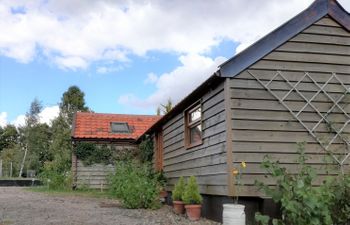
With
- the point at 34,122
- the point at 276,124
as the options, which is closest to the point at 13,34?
the point at 276,124

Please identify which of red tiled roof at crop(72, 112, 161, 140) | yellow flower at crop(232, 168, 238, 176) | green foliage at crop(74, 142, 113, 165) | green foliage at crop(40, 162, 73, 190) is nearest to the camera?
yellow flower at crop(232, 168, 238, 176)

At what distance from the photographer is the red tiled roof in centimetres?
2069

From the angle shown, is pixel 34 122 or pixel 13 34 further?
pixel 34 122

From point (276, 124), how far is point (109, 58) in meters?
11.9

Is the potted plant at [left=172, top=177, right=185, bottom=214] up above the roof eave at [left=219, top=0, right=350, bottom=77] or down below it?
below

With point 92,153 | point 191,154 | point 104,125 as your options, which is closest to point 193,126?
point 191,154

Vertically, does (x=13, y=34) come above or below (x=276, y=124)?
above

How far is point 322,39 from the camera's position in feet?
29.8

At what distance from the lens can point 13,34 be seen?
14289mm

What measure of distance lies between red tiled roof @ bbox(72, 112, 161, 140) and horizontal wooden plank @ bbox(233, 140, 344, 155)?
13.1m

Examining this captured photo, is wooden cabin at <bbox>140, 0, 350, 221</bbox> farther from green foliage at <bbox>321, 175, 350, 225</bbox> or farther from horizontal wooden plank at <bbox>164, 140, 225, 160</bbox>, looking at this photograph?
green foliage at <bbox>321, 175, 350, 225</bbox>

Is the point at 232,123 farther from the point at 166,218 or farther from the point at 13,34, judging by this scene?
the point at 13,34

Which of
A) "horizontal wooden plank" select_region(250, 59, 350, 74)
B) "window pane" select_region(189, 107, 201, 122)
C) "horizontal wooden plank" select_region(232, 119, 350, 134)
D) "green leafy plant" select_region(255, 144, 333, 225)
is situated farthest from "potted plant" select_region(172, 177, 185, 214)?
"green leafy plant" select_region(255, 144, 333, 225)

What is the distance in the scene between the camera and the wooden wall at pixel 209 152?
8539 millimetres
